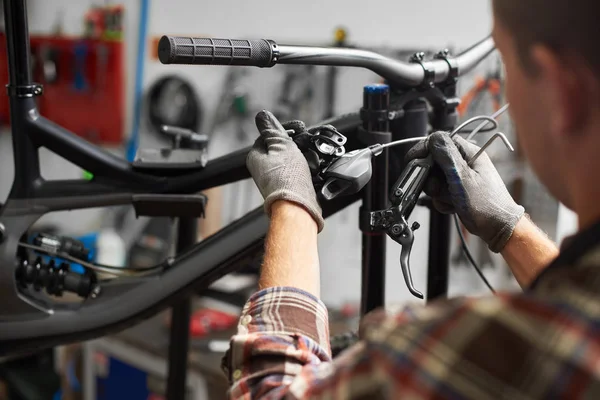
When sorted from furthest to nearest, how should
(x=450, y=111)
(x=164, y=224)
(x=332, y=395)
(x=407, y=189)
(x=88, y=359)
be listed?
(x=164, y=224) < (x=88, y=359) < (x=450, y=111) < (x=407, y=189) < (x=332, y=395)

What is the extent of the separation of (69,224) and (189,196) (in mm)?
2237

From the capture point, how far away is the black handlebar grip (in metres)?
0.88

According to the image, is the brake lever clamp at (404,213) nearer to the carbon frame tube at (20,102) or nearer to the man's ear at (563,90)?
the man's ear at (563,90)

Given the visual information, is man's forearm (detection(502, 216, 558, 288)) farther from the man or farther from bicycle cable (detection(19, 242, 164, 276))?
bicycle cable (detection(19, 242, 164, 276))

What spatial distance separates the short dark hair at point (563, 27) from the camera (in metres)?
0.54

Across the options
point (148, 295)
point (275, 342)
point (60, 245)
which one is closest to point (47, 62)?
point (60, 245)

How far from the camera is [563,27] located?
553 mm

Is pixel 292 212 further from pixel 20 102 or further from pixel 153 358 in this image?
pixel 153 358

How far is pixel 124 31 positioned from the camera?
299 cm

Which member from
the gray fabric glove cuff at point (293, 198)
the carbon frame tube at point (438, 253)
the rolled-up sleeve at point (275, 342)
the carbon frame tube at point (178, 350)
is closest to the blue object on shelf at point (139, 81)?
the carbon frame tube at point (178, 350)

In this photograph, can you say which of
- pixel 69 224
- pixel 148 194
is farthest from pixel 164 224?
pixel 148 194

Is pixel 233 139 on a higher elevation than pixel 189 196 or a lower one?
lower

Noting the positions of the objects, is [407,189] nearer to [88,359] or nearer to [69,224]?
[88,359]

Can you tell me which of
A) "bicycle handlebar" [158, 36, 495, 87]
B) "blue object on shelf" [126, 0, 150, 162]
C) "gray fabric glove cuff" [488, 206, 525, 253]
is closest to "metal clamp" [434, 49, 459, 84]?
"bicycle handlebar" [158, 36, 495, 87]
